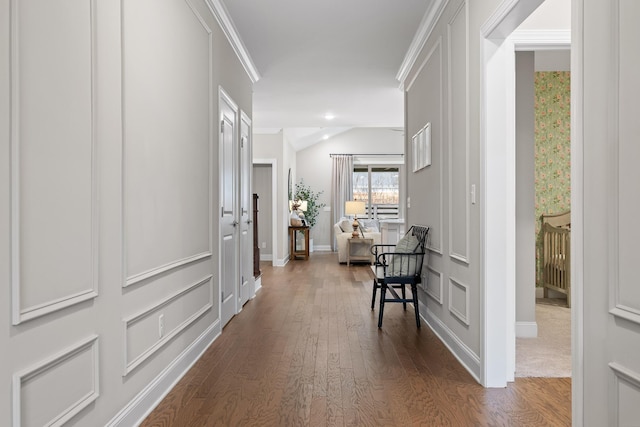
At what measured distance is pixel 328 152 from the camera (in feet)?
41.9

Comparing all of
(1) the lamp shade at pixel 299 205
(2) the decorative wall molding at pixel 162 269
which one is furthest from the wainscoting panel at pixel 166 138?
(1) the lamp shade at pixel 299 205

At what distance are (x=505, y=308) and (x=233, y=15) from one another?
3195 millimetres

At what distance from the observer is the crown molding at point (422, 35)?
3.87 metres

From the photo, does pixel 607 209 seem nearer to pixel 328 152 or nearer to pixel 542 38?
pixel 542 38

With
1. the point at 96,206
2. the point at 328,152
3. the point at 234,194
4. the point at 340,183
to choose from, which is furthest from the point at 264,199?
the point at 96,206

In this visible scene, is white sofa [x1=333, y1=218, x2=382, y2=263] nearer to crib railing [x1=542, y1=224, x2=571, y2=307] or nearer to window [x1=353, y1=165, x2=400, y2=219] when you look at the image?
window [x1=353, y1=165, x2=400, y2=219]

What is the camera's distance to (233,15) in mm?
4133

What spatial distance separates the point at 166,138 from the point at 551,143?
458 centimetres

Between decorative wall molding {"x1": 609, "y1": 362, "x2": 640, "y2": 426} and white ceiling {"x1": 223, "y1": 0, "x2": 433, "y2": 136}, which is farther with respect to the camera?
white ceiling {"x1": 223, "y1": 0, "x2": 433, "y2": 136}

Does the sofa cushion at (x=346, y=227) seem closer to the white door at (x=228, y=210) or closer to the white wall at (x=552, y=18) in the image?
the white door at (x=228, y=210)

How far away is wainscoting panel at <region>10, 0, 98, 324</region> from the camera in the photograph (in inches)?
56.5

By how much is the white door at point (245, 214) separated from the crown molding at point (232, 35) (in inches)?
21.7

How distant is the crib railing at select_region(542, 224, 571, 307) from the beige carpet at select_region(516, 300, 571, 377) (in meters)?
0.49

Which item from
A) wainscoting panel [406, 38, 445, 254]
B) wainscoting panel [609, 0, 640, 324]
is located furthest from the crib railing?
wainscoting panel [609, 0, 640, 324]
